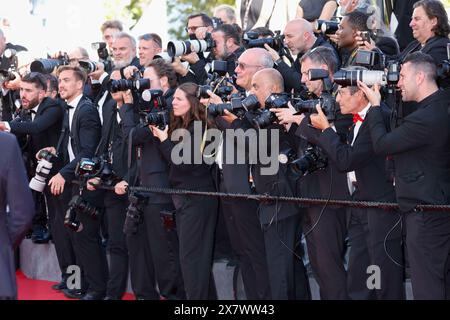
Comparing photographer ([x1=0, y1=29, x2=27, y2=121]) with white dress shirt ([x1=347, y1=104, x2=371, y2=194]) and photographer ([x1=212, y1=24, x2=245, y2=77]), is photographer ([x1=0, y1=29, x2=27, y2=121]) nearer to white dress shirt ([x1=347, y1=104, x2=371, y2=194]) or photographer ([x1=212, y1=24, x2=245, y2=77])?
Answer: photographer ([x1=212, y1=24, x2=245, y2=77])

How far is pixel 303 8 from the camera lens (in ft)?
30.5

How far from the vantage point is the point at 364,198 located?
6777 millimetres

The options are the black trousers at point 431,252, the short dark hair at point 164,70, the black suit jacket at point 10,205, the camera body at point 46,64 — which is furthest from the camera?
the camera body at point 46,64

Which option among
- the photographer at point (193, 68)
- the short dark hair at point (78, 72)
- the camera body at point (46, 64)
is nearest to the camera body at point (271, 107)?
the photographer at point (193, 68)

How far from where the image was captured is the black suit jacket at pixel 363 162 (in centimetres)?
664

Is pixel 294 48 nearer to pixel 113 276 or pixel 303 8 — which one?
pixel 303 8

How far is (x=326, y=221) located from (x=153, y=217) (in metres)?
1.68

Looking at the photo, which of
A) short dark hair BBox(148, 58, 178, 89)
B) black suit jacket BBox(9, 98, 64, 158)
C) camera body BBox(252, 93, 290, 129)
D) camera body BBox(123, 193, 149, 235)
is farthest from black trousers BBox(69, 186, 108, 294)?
camera body BBox(252, 93, 290, 129)

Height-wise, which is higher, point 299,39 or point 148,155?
point 299,39

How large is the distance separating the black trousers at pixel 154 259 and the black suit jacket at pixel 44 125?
5.12 feet

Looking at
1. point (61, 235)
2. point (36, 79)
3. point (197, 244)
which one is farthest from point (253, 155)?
point (36, 79)

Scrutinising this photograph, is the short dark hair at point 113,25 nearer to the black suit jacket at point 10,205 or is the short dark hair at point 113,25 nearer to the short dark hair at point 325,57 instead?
the short dark hair at point 325,57

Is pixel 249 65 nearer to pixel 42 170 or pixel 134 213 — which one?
pixel 134 213
